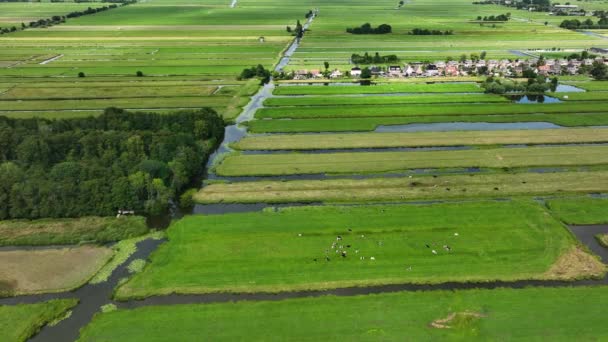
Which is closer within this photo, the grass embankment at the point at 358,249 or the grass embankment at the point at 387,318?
the grass embankment at the point at 387,318

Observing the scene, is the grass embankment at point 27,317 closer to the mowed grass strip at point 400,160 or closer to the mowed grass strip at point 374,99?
the mowed grass strip at point 400,160

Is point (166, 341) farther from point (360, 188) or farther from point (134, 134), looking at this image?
point (134, 134)

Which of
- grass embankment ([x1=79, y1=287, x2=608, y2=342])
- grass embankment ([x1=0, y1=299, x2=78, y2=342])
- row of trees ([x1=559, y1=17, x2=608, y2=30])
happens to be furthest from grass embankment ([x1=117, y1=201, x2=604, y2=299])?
row of trees ([x1=559, y1=17, x2=608, y2=30])

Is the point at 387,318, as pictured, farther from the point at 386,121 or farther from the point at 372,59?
the point at 372,59

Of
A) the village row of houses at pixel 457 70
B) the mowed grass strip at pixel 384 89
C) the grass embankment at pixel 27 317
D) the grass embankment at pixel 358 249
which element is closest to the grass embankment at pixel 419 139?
the grass embankment at pixel 358 249

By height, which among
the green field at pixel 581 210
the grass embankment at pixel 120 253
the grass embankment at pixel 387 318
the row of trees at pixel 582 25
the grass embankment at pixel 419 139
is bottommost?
the grass embankment at pixel 387 318

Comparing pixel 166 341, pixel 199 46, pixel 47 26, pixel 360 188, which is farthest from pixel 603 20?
pixel 47 26
